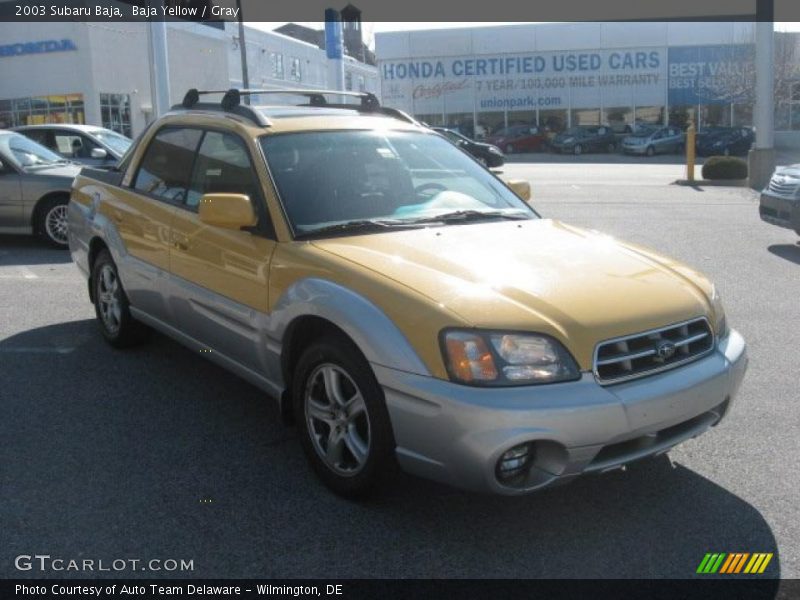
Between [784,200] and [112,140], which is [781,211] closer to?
[784,200]

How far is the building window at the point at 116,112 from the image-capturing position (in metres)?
33.5

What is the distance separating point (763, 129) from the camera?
20.7 meters

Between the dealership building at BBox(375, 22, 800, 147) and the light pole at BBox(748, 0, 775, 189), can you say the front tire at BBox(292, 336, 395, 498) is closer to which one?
the light pole at BBox(748, 0, 775, 189)

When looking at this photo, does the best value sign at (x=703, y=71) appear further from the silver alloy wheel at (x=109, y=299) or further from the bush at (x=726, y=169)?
the silver alloy wheel at (x=109, y=299)

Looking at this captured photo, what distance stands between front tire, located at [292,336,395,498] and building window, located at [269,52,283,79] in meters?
45.9

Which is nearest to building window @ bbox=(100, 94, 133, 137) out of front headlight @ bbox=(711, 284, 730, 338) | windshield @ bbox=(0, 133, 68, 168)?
windshield @ bbox=(0, 133, 68, 168)

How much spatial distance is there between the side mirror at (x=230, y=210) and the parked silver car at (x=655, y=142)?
38.1 m

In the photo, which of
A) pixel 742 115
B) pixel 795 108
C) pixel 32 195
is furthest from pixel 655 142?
pixel 32 195

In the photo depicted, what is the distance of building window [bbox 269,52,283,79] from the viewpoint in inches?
1863

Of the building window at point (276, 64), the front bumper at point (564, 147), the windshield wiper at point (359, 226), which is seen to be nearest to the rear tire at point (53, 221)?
the windshield wiper at point (359, 226)

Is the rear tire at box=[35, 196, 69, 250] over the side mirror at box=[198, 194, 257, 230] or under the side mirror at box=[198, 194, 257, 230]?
under

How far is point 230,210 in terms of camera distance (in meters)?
3.99

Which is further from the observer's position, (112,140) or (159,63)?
(159,63)

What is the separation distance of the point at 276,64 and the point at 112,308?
4436 centimetres
